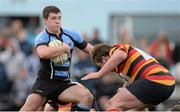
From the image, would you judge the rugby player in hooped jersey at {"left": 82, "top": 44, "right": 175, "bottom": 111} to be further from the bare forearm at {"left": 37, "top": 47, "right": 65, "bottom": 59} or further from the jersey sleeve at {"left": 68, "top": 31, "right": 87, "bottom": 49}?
the jersey sleeve at {"left": 68, "top": 31, "right": 87, "bottom": 49}

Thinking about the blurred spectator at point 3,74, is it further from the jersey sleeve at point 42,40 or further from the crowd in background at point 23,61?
the jersey sleeve at point 42,40

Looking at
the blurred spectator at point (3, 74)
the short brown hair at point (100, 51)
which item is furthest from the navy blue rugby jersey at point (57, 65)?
the blurred spectator at point (3, 74)

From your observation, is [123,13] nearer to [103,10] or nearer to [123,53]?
[103,10]

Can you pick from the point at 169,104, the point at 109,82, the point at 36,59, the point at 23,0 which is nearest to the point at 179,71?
the point at 169,104

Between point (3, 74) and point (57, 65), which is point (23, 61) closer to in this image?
point (3, 74)

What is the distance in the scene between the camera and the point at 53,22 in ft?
38.7

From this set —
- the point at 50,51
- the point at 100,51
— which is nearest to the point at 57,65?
the point at 50,51

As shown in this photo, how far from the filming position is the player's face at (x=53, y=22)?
11766mm

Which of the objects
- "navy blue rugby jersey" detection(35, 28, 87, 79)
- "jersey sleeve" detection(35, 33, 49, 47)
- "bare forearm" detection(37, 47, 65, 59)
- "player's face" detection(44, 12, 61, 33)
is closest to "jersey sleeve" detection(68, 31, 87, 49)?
"navy blue rugby jersey" detection(35, 28, 87, 79)

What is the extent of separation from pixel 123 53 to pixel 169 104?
23.6 ft

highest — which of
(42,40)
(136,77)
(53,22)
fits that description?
(53,22)

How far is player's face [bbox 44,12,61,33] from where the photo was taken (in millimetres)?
11766

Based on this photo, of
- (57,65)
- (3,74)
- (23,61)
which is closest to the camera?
(57,65)

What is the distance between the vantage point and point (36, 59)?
18500mm
